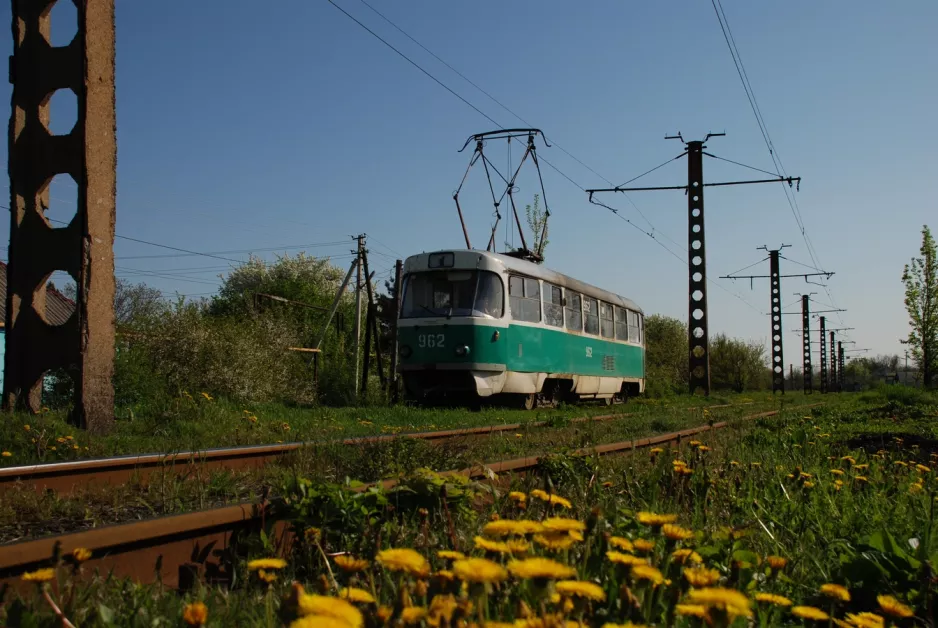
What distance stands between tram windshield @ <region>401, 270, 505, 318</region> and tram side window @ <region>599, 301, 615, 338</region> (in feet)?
20.2

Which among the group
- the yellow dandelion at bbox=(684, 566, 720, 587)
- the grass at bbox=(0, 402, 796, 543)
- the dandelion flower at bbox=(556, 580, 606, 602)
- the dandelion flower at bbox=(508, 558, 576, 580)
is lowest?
the grass at bbox=(0, 402, 796, 543)

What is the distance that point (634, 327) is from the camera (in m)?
24.5

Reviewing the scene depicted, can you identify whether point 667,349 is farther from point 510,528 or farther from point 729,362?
point 510,528

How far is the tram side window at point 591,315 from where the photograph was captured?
19516mm

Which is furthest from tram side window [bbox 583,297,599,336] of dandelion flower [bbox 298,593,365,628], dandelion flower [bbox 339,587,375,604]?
dandelion flower [bbox 298,593,365,628]

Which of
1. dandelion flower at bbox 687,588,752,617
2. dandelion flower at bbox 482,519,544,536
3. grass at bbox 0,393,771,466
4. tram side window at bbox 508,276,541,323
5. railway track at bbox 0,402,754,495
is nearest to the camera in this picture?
dandelion flower at bbox 687,588,752,617

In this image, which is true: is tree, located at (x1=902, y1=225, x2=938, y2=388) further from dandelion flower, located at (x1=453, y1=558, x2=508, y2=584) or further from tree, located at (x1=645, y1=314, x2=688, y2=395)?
dandelion flower, located at (x1=453, y1=558, x2=508, y2=584)

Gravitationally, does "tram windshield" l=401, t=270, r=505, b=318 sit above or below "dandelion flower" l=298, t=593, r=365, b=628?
above

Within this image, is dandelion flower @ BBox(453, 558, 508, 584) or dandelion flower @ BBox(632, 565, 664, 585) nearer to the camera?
dandelion flower @ BBox(453, 558, 508, 584)

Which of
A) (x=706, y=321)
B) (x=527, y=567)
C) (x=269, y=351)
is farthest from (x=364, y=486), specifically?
(x=706, y=321)

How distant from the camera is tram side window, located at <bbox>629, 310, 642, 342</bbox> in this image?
24.1 m

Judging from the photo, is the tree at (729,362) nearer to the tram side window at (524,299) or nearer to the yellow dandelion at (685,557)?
the tram side window at (524,299)

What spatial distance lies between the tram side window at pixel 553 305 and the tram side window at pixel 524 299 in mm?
357

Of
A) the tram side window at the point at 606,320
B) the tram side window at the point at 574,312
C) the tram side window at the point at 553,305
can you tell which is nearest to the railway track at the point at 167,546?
the tram side window at the point at 553,305
